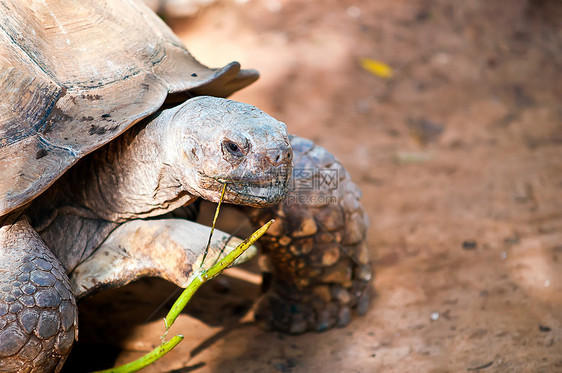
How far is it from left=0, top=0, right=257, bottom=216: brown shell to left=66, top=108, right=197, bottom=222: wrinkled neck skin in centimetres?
11

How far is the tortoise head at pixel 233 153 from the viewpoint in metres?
1.59

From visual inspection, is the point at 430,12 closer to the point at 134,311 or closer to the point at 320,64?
the point at 320,64

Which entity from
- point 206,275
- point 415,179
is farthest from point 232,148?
point 415,179

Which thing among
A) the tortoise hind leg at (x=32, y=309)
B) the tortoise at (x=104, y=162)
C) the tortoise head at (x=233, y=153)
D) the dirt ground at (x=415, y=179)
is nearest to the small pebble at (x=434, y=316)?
the dirt ground at (x=415, y=179)

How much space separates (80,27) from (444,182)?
8.57 ft

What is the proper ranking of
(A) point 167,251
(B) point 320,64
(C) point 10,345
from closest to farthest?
1. (C) point 10,345
2. (A) point 167,251
3. (B) point 320,64

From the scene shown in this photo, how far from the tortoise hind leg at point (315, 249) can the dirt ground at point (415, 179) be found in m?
0.09

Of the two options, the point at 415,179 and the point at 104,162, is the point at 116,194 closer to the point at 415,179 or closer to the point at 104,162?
the point at 104,162

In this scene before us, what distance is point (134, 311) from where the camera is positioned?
257cm

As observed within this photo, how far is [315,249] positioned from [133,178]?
0.84 m

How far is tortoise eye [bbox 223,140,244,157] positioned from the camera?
5.26ft

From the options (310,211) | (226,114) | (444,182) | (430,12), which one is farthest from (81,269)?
(430,12)

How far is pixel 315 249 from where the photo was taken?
7.68 ft

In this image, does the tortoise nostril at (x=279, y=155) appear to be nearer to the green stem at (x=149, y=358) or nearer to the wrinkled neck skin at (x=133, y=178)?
the wrinkled neck skin at (x=133, y=178)
